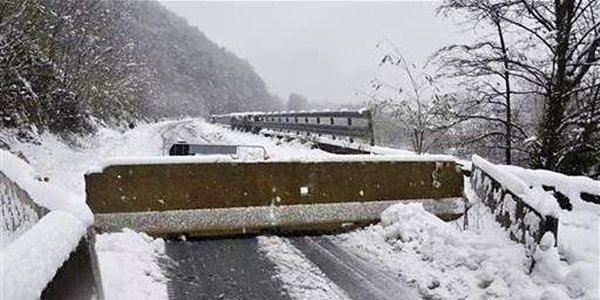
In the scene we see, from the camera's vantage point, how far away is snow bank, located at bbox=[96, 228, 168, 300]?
509 centimetres

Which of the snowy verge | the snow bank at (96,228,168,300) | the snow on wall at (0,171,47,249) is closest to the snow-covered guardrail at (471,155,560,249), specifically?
the snowy verge

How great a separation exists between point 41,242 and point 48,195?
118 centimetres

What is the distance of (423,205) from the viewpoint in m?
7.73

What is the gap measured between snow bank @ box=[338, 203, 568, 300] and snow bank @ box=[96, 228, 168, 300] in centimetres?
207

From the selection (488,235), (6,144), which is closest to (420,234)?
(488,235)

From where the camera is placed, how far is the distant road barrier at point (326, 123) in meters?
13.8

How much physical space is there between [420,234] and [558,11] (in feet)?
27.9

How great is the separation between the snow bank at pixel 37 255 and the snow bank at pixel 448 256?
3.08m

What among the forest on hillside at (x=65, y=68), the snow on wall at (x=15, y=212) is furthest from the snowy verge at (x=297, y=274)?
the forest on hillside at (x=65, y=68)

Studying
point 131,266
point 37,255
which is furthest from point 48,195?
point 131,266

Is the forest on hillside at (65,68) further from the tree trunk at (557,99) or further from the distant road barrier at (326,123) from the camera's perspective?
the tree trunk at (557,99)

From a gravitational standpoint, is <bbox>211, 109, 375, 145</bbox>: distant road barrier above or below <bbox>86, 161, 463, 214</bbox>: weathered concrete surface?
above

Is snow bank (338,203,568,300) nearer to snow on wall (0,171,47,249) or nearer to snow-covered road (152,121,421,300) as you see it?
snow-covered road (152,121,421,300)

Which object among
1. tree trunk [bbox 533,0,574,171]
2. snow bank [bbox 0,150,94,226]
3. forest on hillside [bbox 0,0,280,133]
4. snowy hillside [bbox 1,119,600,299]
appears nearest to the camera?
snow bank [bbox 0,150,94,226]
